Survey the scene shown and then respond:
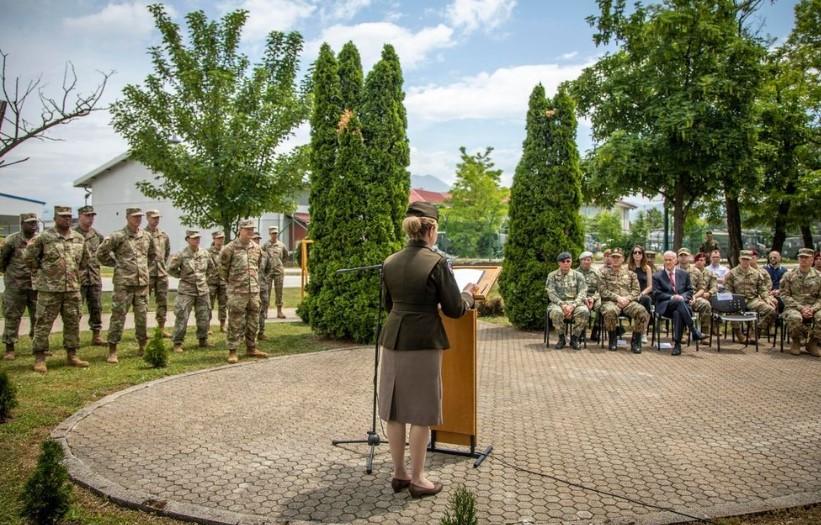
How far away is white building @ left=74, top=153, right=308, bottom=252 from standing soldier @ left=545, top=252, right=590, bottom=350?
29.1 metres

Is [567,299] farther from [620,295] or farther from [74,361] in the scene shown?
[74,361]

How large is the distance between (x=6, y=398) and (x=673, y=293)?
10956 mm

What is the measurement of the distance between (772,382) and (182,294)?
984 cm

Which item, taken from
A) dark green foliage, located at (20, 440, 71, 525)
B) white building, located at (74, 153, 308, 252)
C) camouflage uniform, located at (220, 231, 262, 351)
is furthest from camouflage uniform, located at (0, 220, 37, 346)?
white building, located at (74, 153, 308, 252)

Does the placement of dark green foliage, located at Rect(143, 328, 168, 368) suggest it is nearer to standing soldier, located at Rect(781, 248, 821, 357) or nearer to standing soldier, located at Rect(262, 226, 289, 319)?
Result: standing soldier, located at Rect(262, 226, 289, 319)

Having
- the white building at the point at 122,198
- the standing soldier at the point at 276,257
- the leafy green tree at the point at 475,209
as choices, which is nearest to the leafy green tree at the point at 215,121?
the standing soldier at the point at 276,257

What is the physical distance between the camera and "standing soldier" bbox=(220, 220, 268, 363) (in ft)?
32.1

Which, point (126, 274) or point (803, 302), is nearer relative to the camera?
point (126, 274)

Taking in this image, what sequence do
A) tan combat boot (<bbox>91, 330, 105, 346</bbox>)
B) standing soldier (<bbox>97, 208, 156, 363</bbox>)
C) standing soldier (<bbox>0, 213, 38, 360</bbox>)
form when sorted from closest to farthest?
standing soldier (<bbox>97, 208, 156, 363</bbox>)
standing soldier (<bbox>0, 213, 38, 360</bbox>)
tan combat boot (<bbox>91, 330, 105, 346</bbox>)

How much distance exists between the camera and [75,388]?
7.72 metres

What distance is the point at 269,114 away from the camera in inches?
682

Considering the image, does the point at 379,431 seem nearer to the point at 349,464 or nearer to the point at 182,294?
the point at 349,464

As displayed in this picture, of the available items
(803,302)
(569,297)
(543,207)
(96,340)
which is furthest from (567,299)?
(96,340)

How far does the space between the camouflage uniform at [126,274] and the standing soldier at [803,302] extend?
11604 mm
